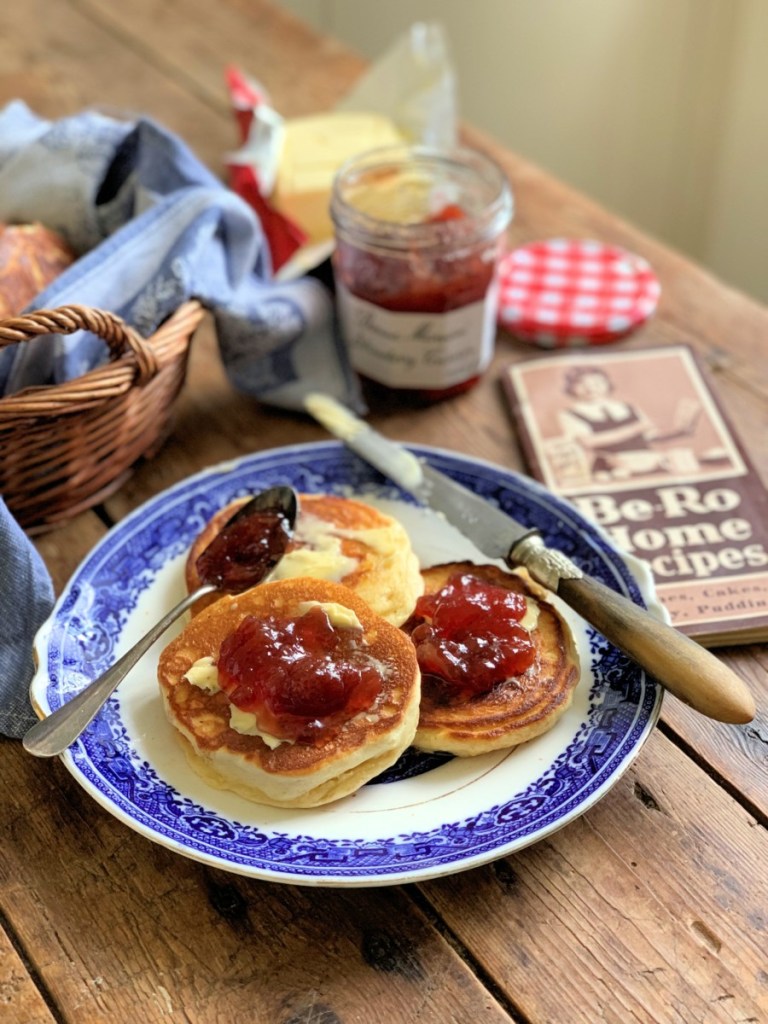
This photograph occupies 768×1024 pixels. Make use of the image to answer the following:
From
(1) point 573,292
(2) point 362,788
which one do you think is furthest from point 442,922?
(1) point 573,292

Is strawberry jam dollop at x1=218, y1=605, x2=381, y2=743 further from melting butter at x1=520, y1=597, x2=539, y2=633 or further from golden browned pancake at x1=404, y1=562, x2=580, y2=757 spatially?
melting butter at x1=520, y1=597, x2=539, y2=633

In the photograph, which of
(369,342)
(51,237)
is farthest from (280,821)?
(51,237)

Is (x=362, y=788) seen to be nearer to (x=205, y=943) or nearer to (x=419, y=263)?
(x=205, y=943)

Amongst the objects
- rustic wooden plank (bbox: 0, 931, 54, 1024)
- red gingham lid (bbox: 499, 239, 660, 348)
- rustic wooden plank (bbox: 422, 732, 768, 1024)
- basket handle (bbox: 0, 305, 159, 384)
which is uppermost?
basket handle (bbox: 0, 305, 159, 384)

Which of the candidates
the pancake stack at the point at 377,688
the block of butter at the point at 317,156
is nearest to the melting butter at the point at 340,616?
the pancake stack at the point at 377,688

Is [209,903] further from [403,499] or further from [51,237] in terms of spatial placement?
[51,237]

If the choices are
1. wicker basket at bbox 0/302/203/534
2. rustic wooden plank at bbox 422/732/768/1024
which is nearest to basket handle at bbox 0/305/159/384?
wicker basket at bbox 0/302/203/534

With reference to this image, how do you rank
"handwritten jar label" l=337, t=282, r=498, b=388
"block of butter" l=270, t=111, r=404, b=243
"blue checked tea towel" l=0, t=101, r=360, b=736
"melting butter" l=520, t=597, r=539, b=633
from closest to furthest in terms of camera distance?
"melting butter" l=520, t=597, r=539, b=633 → "blue checked tea towel" l=0, t=101, r=360, b=736 → "handwritten jar label" l=337, t=282, r=498, b=388 → "block of butter" l=270, t=111, r=404, b=243
